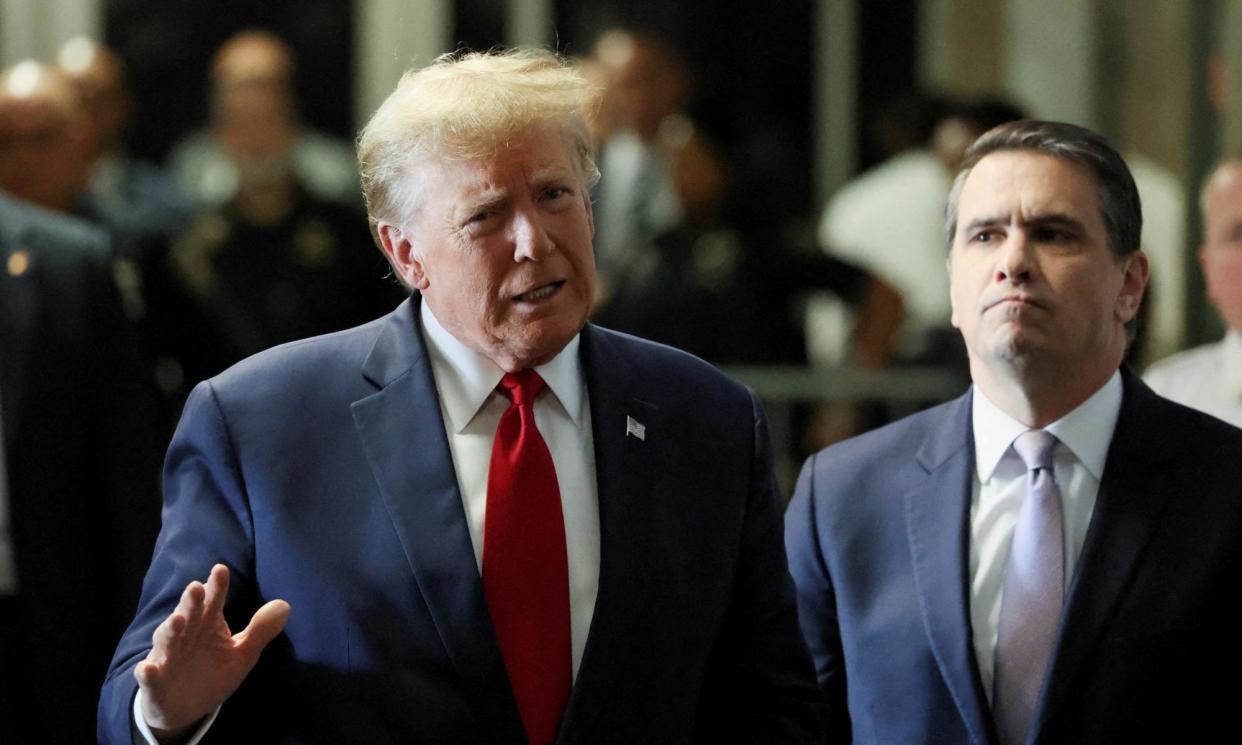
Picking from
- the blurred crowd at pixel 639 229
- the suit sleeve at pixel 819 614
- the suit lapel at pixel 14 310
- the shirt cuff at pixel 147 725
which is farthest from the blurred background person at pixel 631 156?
the shirt cuff at pixel 147 725

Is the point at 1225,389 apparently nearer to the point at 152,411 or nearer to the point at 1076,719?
the point at 1076,719

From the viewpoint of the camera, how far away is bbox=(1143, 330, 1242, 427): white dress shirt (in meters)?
2.93

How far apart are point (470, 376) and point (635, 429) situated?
20 centimetres

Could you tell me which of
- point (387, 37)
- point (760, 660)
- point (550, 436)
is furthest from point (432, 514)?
point (387, 37)

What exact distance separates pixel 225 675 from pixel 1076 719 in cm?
101

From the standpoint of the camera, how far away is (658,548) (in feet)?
6.80

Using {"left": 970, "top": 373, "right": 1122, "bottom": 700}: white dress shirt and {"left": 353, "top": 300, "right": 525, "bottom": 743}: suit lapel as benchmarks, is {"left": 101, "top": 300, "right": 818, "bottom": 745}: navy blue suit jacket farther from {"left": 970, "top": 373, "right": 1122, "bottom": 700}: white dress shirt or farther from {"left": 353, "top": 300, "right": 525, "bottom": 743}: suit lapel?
{"left": 970, "top": 373, "right": 1122, "bottom": 700}: white dress shirt

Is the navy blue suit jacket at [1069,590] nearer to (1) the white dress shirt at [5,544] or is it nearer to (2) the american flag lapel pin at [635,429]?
(2) the american flag lapel pin at [635,429]

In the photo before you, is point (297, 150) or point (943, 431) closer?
point (943, 431)

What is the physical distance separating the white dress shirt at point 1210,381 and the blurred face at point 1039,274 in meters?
0.65

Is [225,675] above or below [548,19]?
below

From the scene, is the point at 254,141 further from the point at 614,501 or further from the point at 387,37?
the point at 614,501

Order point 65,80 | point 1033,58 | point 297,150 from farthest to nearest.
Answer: point 1033,58 → point 297,150 → point 65,80

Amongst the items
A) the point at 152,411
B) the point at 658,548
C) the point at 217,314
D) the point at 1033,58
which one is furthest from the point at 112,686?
the point at 1033,58
